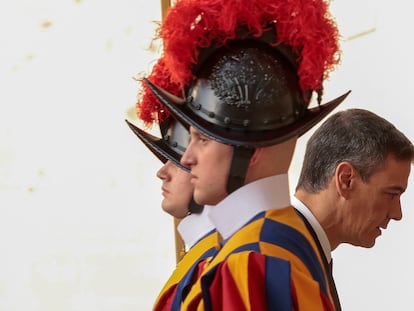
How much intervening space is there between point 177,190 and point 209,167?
47 cm

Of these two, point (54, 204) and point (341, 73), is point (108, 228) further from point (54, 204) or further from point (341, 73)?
point (341, 73)

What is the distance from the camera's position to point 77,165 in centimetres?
322

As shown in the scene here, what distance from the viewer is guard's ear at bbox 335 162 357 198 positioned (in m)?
2.04

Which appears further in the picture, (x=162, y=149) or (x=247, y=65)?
(x=162, y=149)

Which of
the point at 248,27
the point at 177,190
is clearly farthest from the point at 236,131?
the point at 177,190

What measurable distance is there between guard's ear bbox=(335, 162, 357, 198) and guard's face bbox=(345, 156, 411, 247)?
0.04 ft

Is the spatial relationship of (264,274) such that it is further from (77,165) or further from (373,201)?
(77,165)

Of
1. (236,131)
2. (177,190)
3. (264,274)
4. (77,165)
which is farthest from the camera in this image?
(77,165)

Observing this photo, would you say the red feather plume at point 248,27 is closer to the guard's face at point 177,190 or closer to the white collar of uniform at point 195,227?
the guard's face at point 177,190

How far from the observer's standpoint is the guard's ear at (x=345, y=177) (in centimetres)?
204

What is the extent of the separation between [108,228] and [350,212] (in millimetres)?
1365

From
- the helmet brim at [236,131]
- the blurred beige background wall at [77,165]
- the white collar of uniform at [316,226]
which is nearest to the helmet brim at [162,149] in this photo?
the white collar of uniform at [316,226]

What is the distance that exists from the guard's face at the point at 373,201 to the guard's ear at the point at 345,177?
0.04 ft

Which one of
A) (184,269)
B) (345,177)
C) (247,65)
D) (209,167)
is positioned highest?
(247,65)
